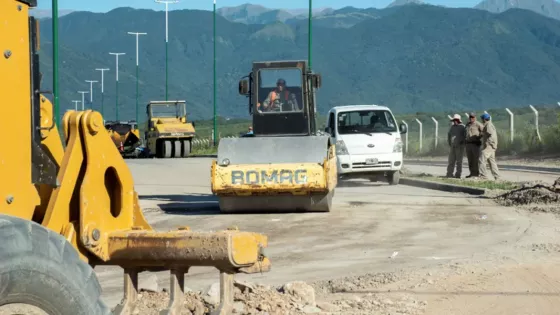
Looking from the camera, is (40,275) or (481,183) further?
(481,183)

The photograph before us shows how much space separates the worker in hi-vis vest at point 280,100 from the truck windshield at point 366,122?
487 cm

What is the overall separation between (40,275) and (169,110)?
52637 mm

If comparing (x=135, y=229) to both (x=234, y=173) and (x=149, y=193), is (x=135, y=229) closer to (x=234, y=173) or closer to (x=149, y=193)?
(x=234, y=173)

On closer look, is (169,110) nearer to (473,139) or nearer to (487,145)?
(473,139)

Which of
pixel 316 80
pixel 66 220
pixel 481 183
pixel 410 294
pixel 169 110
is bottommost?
pixel 169 110

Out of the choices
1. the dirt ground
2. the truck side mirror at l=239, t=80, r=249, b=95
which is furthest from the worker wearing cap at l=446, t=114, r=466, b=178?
the truck side mirror at l=239, t=80, r=249, b=95

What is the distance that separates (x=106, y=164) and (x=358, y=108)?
20.1 meters

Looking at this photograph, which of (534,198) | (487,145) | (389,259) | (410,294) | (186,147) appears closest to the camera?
(410,294)

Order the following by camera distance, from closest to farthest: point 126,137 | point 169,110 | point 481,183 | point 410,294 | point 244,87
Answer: point 410,294, point 244,87, point 481,183, point 169,110, point 126,137

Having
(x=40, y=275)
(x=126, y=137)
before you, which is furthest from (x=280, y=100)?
(x=126, y=137)

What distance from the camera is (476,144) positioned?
1081 inches

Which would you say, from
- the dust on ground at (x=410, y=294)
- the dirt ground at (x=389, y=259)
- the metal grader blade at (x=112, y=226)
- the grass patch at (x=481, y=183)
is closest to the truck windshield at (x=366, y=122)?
the grass patch at (x=481, y=183)

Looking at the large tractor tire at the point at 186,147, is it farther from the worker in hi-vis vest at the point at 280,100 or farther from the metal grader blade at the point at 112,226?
the metal grader blade at the point at 112,226

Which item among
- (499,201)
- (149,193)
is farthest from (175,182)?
(499,201)
